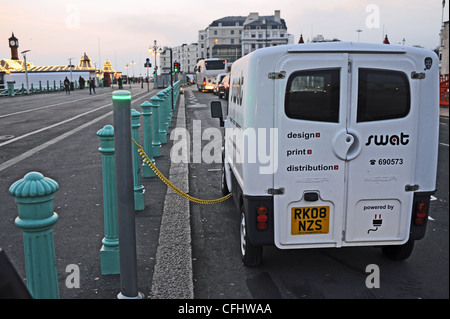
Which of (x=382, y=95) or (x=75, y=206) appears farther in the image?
(x=75, y=206)

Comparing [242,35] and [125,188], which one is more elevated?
[242,35]

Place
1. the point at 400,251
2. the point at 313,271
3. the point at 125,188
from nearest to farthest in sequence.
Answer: the point at 125,188 → the point at 313,271 → the point at 400,251

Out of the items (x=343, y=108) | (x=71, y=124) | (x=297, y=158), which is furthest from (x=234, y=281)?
(x=71, y=124)

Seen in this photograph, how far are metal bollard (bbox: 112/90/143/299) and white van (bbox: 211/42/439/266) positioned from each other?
1212 millimetres

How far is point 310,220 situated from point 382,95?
133 centimetres

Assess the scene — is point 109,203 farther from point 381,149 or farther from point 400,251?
point 400,251

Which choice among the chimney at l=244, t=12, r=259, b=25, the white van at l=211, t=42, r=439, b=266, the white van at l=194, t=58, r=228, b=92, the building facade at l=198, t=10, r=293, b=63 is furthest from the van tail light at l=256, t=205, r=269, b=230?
the chimney at l=244, t=12, r=259, b=25

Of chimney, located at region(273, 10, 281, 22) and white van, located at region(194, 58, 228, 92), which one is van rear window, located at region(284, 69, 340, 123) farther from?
chimney, located at region(273, 10, 281, 22)

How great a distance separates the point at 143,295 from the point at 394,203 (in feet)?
8.09

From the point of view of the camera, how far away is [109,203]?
4.15 meters

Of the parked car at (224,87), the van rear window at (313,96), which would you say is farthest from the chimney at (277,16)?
the van rear window at (313,96)

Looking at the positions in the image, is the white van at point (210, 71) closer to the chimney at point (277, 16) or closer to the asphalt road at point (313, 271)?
the asphalt road at point (313, 271)

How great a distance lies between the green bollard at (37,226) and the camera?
→ 2.67m

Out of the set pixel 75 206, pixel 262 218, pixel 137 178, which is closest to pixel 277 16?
pixel 75 206
